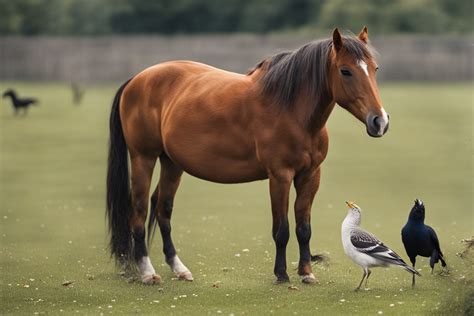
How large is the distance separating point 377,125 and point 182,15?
48.1 m

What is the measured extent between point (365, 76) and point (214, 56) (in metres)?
35.3

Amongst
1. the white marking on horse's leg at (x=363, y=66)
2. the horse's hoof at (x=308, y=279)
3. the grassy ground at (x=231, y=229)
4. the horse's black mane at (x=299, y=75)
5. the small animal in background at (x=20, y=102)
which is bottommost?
the small animal in background at (x=20, y=102)

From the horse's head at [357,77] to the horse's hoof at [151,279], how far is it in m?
2.19

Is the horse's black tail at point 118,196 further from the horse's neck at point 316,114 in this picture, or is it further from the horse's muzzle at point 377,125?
the horse's muzzle at point 377,125

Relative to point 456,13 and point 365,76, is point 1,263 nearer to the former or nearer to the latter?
point 365,76

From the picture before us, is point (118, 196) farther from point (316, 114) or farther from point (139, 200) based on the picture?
point (316, 114)

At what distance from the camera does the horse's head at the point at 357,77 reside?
7.90 meters

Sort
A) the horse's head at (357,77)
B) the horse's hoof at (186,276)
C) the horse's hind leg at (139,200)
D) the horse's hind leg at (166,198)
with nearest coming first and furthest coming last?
the horse's head at (357,77)
the horse's hoof at (186,276)
the horse's hind leg at (139,200)
the horse's hind leg at (166,198)

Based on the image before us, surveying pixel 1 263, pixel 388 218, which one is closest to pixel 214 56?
pixel 388 218

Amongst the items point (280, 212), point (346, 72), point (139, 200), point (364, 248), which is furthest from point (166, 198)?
point (346, 72)

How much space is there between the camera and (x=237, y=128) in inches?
337

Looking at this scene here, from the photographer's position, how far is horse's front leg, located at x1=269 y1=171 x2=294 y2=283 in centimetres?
829

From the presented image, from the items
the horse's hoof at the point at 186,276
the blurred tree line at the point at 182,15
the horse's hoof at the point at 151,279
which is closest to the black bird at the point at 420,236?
the horse's hoof at the point at 186,276

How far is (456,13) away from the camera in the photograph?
51.2 metres
